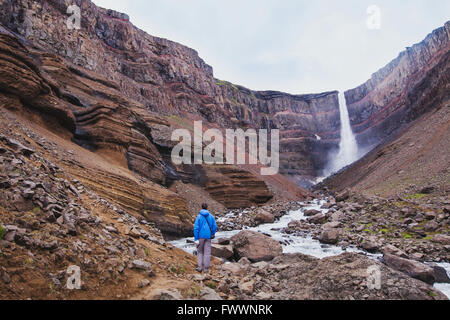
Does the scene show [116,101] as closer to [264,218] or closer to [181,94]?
[264,218]

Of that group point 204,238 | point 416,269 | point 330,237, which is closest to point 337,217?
point 330,237

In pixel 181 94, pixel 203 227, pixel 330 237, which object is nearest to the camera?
pixel 203 227

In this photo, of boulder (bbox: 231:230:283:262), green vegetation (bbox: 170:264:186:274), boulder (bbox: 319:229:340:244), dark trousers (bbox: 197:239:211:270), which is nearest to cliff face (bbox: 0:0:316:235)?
boulder (bbox: 231:230:283:262)

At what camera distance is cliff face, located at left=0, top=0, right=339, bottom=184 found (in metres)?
38.8

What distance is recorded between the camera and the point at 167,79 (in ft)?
230

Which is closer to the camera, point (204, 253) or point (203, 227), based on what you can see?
point (204, 253)

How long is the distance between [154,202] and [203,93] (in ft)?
231

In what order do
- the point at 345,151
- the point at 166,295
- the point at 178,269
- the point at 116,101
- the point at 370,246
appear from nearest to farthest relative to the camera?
the point at 166,295, the point at 178,269, the point at 370,246, the point at 116,101, the point at 345,151

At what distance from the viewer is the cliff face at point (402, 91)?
177 feet

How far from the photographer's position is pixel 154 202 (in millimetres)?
13875

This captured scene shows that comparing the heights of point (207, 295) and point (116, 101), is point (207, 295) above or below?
below

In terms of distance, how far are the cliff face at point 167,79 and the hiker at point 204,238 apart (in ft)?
118

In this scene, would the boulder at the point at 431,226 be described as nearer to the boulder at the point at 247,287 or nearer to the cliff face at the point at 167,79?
the boulder at the point at 247,287

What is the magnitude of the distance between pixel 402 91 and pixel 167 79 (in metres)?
72.9
